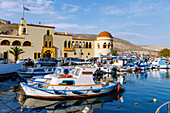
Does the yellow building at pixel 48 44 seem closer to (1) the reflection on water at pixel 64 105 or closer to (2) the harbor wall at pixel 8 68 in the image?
(2) the harbor wall at pixel 8 68

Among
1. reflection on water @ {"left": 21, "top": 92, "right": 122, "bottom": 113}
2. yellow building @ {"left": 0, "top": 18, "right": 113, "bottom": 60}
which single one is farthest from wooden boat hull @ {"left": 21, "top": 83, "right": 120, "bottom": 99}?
yellow building @ {"left": 0, "top": 18, "right": 113, "bottom": 60}

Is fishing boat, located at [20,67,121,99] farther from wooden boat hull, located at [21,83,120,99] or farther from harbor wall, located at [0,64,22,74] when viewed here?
harbor wall, located at [0,64,22,74]

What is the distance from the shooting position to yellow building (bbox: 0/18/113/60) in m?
48.7

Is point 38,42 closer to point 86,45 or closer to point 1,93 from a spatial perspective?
point 86,45

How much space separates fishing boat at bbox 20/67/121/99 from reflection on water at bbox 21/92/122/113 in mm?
569

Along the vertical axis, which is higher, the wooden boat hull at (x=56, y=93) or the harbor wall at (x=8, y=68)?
the harbor wall at (x=8, y=68)

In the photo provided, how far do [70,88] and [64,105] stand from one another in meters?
2.04

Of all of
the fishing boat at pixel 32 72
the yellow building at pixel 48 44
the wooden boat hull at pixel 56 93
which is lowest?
the wooden boat hull at pixel 56 93

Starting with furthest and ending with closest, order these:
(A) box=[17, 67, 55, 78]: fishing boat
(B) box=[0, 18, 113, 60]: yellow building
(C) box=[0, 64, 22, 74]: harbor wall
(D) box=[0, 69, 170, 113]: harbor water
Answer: (B) box=[0, 18, 113, 60]: yellow building
(C) box=[0, 64, 22, 74]: harbor wall
(A) box=[17, 67, 55, 78]: fishing boat
(D) box=[0, 69, 170, 113]: harbor water

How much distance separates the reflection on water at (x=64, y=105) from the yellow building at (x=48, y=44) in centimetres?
3554

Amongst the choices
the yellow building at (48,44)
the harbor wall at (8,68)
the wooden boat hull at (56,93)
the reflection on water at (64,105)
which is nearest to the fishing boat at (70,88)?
the wooden boat hull at (56,93)

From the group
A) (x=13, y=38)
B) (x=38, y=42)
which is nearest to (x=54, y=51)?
(x=38, y=42)

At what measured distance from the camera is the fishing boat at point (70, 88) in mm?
17531

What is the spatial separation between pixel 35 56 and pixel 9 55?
26.7 feet
